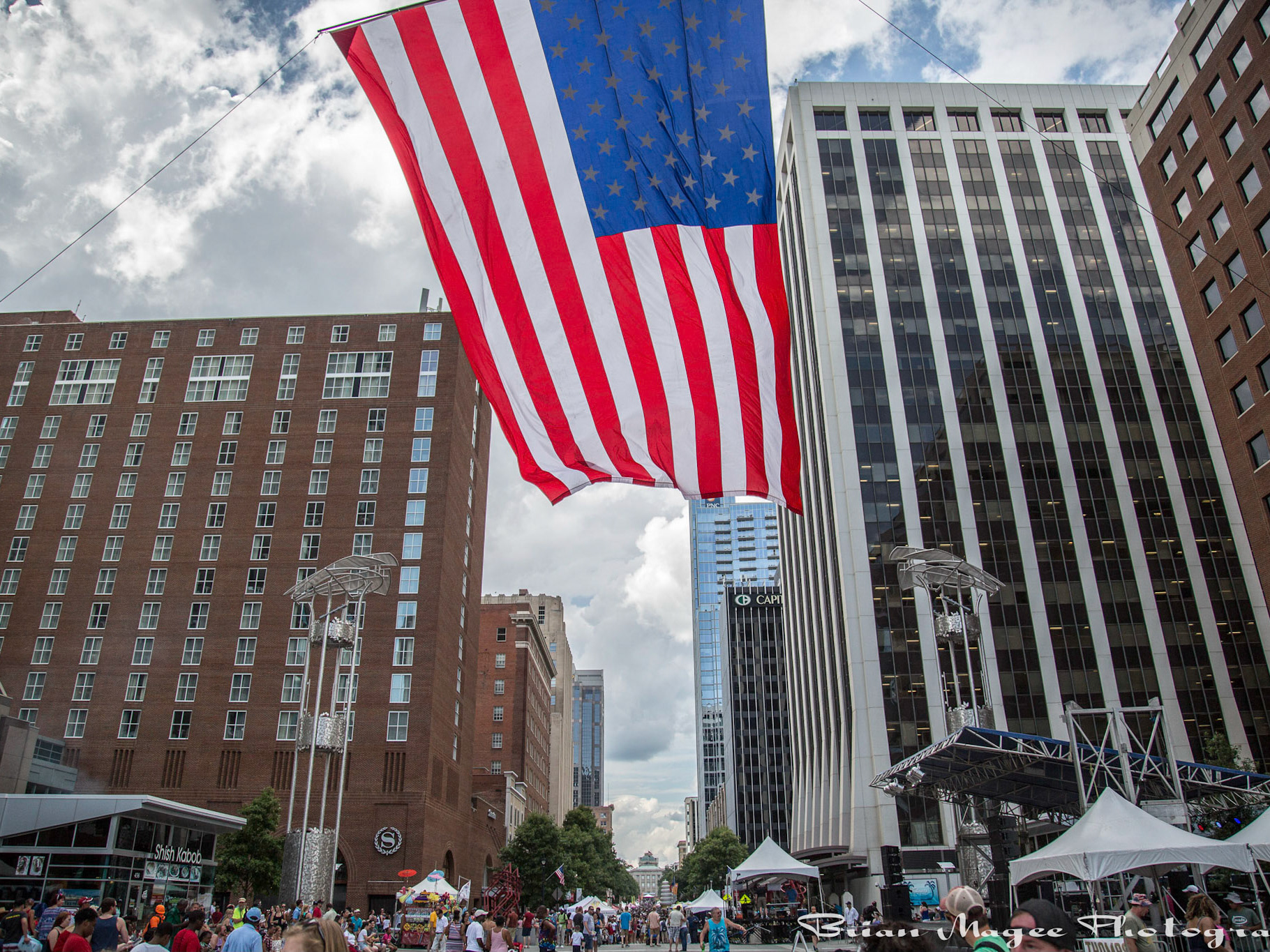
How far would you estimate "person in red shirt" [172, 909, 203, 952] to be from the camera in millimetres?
11734

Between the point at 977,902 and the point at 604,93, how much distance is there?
8863 millimetres

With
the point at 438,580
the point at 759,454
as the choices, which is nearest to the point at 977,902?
the point at 759,454

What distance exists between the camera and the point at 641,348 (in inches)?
400

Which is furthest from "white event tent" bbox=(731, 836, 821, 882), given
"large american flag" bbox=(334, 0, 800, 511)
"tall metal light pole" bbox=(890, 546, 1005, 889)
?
"large american flag" bbox=(334, 0, 800, 511)

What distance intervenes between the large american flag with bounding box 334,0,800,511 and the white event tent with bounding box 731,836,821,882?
27952 millimetres

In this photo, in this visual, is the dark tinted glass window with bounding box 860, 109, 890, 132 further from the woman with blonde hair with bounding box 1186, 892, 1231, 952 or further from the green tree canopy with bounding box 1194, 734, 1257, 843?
the woman with blonde hair with bounding box 1186, 892, 1231, 952

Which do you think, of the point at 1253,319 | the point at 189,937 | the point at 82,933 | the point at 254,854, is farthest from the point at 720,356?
the point at 254,854

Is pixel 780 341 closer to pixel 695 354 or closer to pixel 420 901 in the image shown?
pixel 695 354

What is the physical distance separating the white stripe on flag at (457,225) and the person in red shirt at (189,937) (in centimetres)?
796

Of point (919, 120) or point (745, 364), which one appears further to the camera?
point (919, 120)

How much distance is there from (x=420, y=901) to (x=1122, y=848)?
3702 cm

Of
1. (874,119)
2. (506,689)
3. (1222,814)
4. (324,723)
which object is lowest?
(1222,814)

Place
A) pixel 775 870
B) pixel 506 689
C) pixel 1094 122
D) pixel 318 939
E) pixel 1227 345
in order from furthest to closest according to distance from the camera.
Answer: pixel 506 689 → pixel 1094 122 → pixel 1227 345 → pixel 775 870 → pixel 318 939

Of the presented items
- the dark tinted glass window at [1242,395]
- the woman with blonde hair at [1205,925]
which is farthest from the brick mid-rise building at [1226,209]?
the woman with blonde hair at [1205,925]
